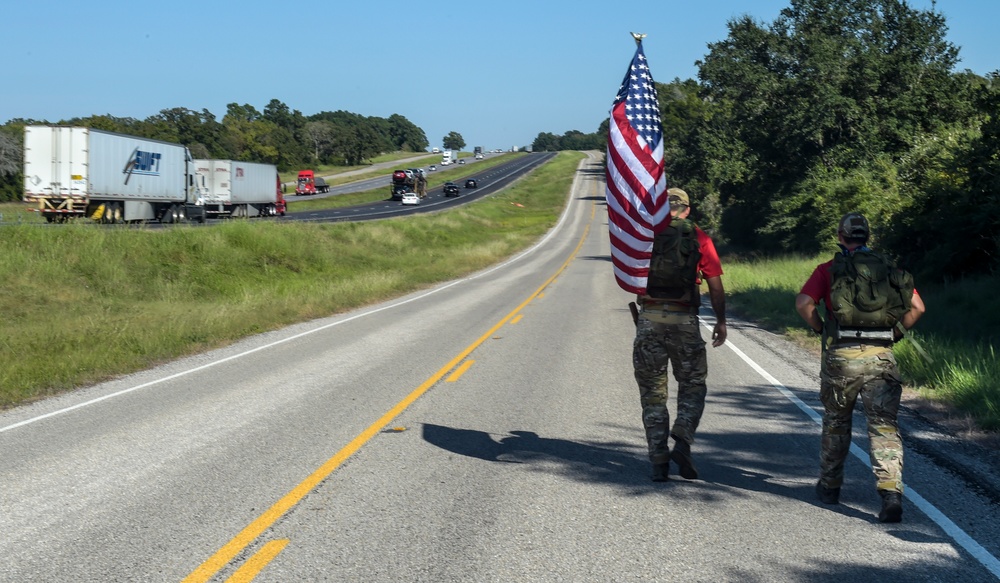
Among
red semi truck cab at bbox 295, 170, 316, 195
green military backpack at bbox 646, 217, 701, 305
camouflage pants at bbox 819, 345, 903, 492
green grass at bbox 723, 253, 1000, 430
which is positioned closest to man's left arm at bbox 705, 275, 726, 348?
green military backpack at bbox 646, 217, 701, 305

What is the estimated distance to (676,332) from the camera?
6.70 metres

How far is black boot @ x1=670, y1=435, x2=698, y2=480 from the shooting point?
6.75 meters

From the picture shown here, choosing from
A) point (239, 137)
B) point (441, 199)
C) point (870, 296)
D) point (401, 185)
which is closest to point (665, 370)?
point (870, 296)

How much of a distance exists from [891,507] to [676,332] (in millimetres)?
1846

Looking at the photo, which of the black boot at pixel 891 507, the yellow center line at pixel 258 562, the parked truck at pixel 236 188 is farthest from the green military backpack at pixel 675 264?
the parked truck at pixel 236 188

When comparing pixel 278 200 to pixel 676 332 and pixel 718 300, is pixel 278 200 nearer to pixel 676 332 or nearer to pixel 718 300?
pixel 676 332

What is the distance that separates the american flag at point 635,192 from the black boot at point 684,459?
1178 millimetres

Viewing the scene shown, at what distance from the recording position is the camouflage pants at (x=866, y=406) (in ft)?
19.1

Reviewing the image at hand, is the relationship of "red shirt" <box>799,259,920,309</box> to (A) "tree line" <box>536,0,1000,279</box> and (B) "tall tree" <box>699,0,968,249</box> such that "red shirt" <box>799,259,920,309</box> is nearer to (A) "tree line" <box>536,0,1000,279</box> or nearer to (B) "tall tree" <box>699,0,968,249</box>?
(A) "tree line" <box>536,0,1000,279</box>

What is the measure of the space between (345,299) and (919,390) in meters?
16.3

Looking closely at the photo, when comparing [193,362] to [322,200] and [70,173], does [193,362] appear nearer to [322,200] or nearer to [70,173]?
[70,173]

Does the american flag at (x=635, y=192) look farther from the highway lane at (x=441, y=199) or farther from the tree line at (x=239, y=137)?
the tree line at (x=239, y=137)

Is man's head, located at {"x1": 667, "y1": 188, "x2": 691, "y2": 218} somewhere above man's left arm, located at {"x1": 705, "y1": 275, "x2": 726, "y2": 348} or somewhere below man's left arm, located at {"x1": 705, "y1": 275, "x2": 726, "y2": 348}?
above

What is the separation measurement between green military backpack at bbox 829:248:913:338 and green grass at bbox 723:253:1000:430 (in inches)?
29.9
